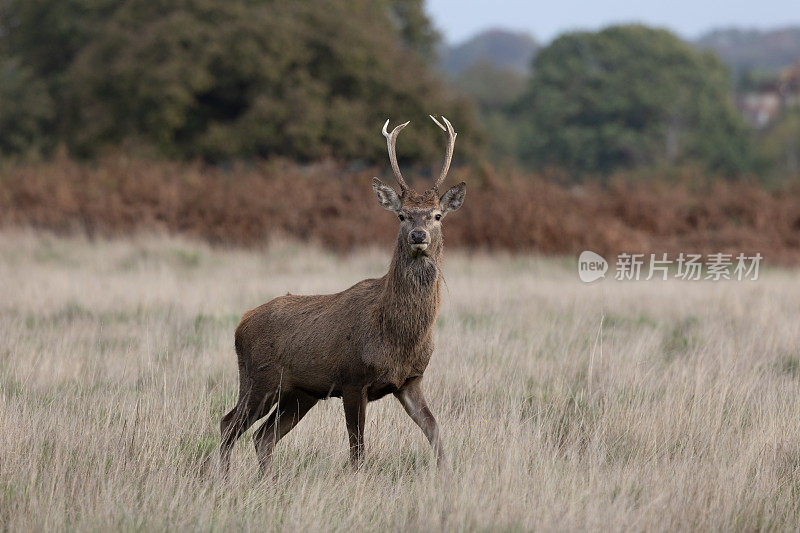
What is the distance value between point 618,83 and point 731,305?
4333 centimetres

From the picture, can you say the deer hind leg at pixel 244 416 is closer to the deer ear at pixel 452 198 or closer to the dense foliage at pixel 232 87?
the deer ear at pixel 452 198

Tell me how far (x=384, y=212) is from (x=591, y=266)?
4464 mm

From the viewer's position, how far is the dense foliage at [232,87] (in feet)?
87.1

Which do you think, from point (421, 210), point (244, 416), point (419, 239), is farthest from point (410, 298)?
point (244, 416)

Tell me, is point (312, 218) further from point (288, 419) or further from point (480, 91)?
point (480, 91)

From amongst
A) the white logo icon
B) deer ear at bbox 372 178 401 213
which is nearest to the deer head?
deer ear at bbox 372 178 401 213

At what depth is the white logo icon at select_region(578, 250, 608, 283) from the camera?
1426 cm

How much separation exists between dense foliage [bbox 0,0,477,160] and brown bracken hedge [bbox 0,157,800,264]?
6.81 m

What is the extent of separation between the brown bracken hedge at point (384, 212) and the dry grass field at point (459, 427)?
6386mm

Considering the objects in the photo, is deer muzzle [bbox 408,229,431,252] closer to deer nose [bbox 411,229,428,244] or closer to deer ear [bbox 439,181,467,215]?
deer nose [bbox 411,229,428,244]

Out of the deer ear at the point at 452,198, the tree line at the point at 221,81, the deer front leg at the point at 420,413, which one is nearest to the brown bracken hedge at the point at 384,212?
the tree line at the point at 221,81

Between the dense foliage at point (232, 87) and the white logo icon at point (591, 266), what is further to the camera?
the dense foliage at point (232, 87)

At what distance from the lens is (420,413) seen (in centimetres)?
513

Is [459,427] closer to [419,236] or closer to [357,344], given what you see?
[357,344]
